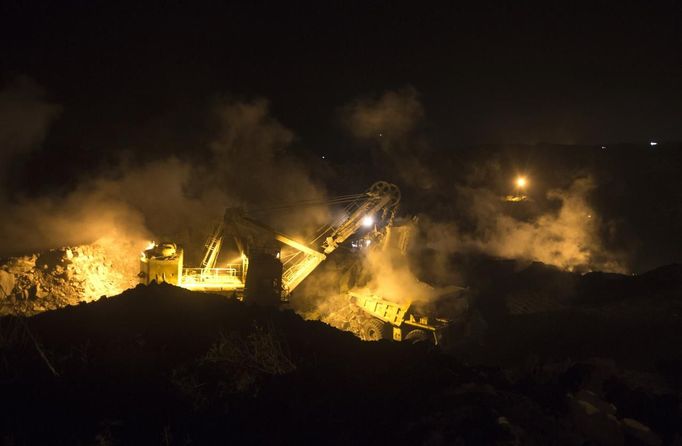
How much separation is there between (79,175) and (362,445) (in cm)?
2440

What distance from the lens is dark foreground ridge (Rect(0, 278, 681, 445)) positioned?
5.57 meters

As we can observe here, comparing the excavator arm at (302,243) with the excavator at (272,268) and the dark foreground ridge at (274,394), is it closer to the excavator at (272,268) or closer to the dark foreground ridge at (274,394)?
the excavator at (272,268)

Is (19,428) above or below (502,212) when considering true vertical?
below

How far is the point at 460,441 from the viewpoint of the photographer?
5.10 meters

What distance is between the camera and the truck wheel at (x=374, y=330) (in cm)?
1836

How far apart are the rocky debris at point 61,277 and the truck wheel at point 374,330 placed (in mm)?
10814

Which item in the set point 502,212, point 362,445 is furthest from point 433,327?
point 502,212

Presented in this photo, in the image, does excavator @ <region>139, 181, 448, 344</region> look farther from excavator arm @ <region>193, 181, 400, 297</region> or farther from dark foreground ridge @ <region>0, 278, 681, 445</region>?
dark foreground ridge @ <region>0, 278, 681, 445</region>

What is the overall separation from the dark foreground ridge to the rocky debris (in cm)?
920

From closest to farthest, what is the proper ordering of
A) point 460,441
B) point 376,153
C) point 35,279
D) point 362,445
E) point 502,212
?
1. point 460,441
2. point 362,445
3. point 35,279
4. point 502,212
5. point 376,153

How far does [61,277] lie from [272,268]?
8.66m

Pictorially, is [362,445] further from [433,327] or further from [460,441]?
[433,327]

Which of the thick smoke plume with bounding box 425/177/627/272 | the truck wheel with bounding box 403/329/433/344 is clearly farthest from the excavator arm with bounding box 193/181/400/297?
the thick smoke plume with bounding box 425/177/627/272

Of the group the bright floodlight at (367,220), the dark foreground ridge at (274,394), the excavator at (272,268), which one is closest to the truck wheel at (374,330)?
the excavator at (272,268)
